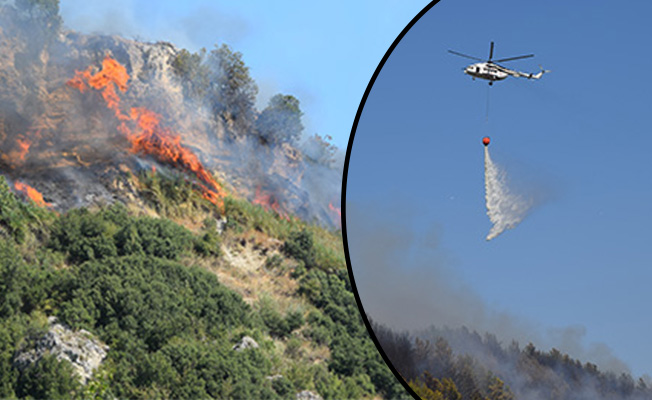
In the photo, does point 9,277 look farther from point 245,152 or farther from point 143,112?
point 245,152

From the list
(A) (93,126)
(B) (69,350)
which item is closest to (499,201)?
(B) (69,350)

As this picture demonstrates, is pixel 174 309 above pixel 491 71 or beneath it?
beneath

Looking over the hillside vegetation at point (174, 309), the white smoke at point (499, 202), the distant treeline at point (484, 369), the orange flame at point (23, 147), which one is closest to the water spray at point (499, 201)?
the white smoke at point (499, 202)

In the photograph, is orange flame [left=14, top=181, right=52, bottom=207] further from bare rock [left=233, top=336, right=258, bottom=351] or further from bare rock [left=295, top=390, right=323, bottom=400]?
bare rock [left=295, top=390, right=323, bottom=400]

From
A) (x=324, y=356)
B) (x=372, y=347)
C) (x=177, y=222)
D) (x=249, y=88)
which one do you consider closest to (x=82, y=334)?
(x=177, y=222)

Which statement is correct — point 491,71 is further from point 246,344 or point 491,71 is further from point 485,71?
point 246,344

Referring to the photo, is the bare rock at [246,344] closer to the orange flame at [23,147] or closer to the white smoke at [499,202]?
the white smoke at [499,202]
